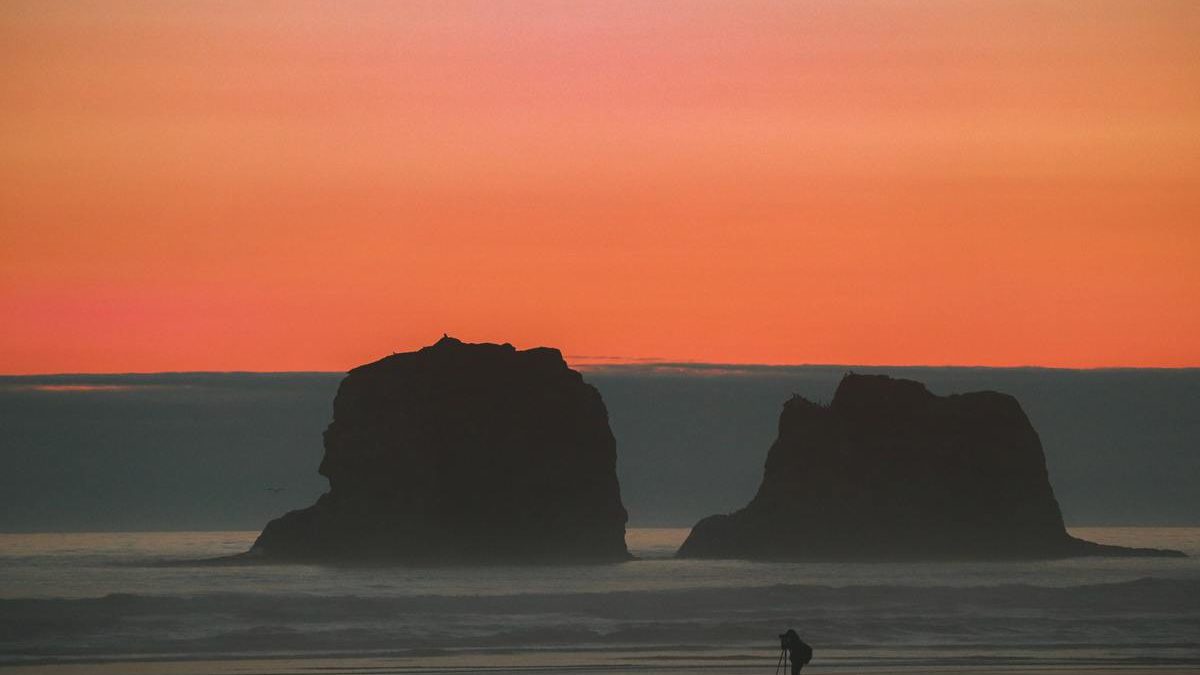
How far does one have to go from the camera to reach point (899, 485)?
506 ft

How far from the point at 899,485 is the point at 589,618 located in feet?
239

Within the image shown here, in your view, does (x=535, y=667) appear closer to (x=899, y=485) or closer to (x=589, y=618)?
(x=589, y=618)

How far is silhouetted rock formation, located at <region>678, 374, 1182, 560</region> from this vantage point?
491 ft

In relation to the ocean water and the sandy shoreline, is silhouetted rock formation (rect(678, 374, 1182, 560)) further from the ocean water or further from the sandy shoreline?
the sandy shoreline

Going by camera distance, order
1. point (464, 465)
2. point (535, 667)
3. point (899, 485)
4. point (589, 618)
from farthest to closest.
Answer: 1. point (899, 485)
2. point (464, 465)
3. point (589, 618)
4. point (535, 667)

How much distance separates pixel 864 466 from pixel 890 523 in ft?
15.1

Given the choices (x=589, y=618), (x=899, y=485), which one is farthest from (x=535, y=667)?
(x=899, y=485)

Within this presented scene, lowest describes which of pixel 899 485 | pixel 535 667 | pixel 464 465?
pixel 535 667

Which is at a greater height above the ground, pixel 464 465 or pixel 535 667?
pixel 464 465

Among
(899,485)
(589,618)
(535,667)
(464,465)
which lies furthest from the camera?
(899,485)

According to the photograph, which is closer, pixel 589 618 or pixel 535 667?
pixel 535 667

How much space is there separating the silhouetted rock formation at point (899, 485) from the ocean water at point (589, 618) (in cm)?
2067

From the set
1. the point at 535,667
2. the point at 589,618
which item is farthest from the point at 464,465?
the point at 535,667

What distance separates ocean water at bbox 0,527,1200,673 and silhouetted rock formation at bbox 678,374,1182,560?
2067cm
